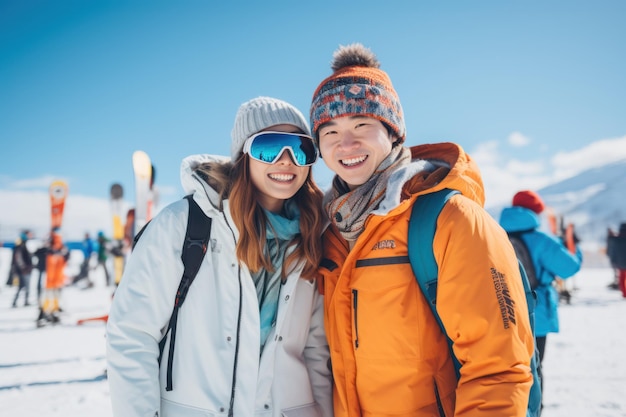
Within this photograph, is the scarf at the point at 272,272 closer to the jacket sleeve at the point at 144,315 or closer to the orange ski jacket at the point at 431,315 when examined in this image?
the orange ski jacket at the point at 431,315

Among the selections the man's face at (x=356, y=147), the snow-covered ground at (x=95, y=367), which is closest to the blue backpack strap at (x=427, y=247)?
the man's face at (x=356, y=147)

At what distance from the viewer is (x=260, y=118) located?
213 cm

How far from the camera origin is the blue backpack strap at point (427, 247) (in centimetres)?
A: 147

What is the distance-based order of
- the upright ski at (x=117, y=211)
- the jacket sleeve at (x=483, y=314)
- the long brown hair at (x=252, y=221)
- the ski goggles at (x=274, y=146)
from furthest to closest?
the upright ski at (x=117, y=211), the ski goggles at (x=274, y=146), the long brown hair at (x=252, y=221), the jacket sleeve at (x=483, y=314)

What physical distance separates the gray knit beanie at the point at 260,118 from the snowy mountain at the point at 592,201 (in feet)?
82.9

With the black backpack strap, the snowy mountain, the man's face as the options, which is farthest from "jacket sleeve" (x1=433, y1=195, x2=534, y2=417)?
the snowy mountain

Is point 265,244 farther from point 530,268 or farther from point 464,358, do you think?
point 530,268

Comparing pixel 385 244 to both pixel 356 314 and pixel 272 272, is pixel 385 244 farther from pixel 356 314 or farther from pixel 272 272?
pixel 272 272

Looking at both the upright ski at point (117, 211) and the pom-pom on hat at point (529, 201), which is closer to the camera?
the pom-pom on hat at point (529, 201)

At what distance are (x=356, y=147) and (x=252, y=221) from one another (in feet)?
2.10

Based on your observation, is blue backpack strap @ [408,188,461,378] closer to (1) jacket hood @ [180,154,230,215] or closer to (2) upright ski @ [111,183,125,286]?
Answer: (1) jacket hood @ [180,154,230,215]

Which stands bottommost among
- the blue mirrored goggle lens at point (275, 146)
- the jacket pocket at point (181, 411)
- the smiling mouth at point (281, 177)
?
the jacket pocket at point (181, 411)

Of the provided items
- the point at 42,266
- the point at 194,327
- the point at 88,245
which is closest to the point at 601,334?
the point at 194,327

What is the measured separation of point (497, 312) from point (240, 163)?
1518 millimetres
